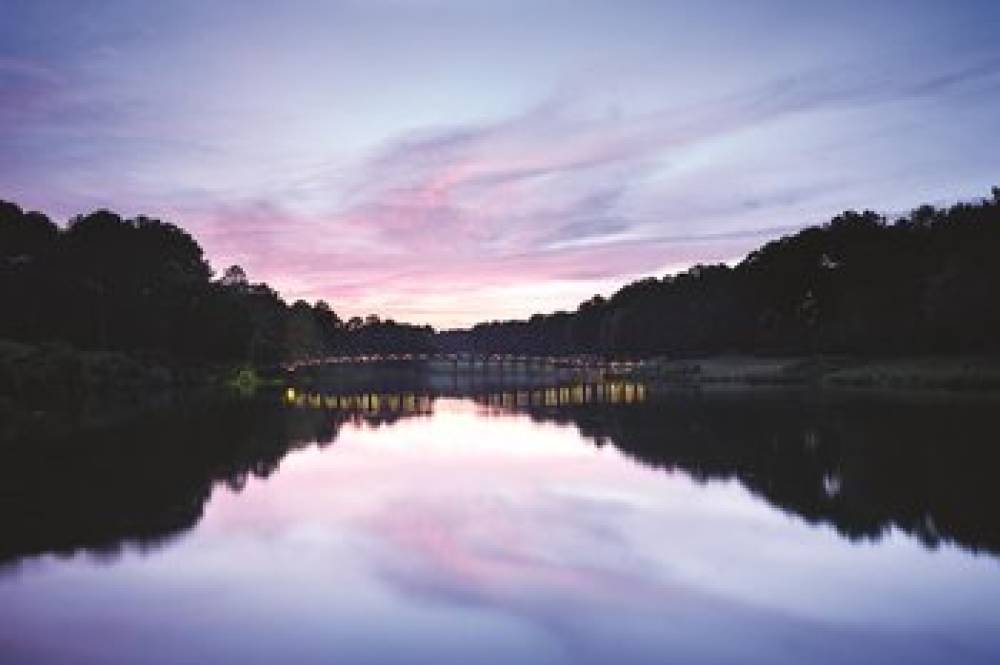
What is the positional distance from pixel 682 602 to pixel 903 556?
463 cm

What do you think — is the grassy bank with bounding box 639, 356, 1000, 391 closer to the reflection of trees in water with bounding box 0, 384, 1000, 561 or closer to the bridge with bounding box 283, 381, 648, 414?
the bridge with bounding box 283, 381, 648, 414

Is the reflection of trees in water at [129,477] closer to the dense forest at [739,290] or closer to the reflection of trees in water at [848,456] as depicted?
the reflection of trees in water at [848,456]

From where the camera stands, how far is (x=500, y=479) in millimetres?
26984

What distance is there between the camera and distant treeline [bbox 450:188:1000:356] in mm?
70438

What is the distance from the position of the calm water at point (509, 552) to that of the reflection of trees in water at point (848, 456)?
0.15m

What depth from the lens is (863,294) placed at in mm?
91500

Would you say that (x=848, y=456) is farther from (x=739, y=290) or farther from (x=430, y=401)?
(x=739, y=290)

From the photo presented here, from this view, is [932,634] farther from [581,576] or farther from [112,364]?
[112,364]

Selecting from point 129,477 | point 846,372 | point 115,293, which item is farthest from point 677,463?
point 115,293

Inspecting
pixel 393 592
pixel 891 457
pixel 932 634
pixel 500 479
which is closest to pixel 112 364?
pixel 500 479

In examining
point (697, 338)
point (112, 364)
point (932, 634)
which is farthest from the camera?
point (697, 338)

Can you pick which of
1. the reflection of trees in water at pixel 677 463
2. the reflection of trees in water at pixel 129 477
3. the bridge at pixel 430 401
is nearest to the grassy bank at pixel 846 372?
the bridge at pixel 430 401

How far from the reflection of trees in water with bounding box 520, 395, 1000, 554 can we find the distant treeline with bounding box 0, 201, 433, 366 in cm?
5421

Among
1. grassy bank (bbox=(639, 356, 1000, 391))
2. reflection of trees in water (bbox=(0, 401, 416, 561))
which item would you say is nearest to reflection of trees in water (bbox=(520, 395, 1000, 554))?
reflection of trees in water (bbox=(0, 401, 416, 561))
